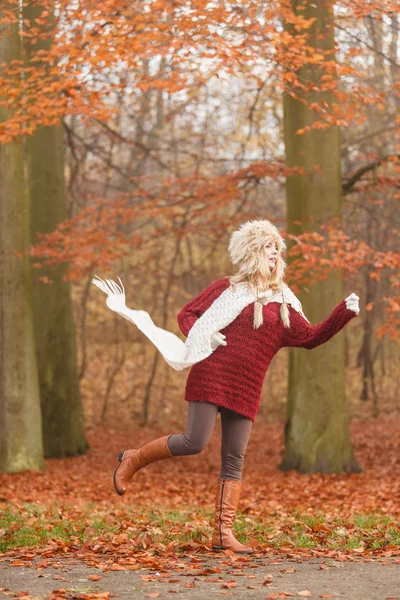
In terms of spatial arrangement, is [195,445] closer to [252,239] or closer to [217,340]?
[217,340]

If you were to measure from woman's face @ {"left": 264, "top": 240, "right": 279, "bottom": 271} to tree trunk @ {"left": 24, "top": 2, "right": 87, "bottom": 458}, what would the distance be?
8.46m

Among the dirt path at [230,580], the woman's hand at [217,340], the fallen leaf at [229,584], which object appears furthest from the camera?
the woman's hand at [217,340]

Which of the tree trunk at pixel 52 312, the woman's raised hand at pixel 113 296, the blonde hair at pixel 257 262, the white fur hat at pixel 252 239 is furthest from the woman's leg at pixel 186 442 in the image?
the tree trunk at pixel 52 312

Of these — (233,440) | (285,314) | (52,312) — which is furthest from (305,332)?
(52,312)

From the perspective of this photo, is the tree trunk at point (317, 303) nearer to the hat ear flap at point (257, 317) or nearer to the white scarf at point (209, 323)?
the white scarf at point (209, 323)

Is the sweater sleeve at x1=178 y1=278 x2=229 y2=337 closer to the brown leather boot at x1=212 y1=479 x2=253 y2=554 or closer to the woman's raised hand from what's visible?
the woman's raised hand

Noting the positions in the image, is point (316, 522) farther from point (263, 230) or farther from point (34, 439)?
point (34, 439)

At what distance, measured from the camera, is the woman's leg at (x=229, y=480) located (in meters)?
5.39

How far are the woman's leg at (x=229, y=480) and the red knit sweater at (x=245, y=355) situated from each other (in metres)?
0.12

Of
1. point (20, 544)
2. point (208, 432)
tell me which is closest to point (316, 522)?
point (208, 432)

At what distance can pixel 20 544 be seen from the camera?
5.79m

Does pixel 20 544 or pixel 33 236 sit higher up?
pixel 33 236

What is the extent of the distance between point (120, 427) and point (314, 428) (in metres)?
8.08

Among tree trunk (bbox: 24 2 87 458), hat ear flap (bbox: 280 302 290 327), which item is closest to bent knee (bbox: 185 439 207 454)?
hat ear flap (bbox: 280 302 290 327)
